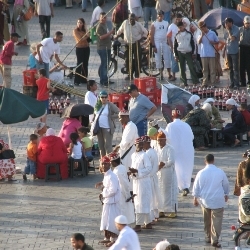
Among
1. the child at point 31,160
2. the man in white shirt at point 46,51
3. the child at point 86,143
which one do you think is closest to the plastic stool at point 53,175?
the child at point 31,160

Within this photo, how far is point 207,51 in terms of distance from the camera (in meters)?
28.5

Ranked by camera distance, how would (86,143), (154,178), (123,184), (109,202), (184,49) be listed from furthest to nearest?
(184,49) < (86,143) < (154,178) < (123,184) < (109,202)

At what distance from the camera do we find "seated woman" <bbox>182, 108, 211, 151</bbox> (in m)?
23.8

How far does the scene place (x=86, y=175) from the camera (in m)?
22.6

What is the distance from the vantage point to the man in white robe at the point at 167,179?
19781 mm

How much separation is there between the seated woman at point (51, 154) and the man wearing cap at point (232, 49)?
7243 millimetres

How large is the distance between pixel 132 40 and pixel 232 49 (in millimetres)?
2356

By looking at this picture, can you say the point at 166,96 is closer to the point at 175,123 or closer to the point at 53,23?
the point at 175,123

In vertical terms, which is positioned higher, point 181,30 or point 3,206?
point 181,30

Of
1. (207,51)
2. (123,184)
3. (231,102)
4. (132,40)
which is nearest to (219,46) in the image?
(207,51)

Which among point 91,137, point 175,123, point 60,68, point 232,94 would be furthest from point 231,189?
point 60,68

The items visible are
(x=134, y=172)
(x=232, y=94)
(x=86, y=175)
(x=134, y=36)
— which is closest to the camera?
(x=134, y=172)

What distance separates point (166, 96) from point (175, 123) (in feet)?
13.4

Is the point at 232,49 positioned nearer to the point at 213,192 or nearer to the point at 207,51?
the point at 207,51
